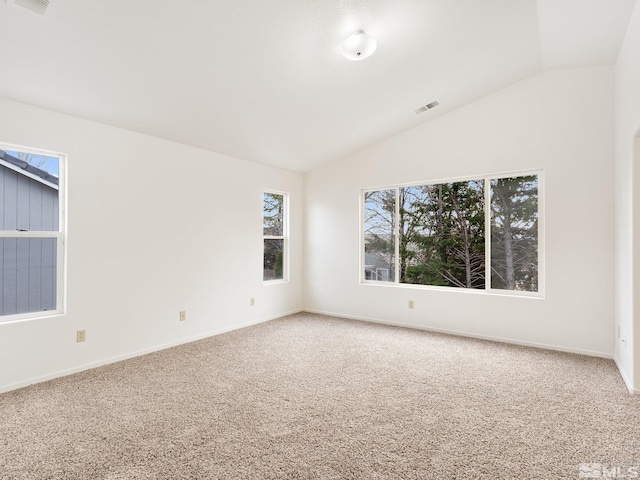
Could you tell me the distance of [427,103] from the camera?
4066 mm

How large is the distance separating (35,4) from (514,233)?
4675 millimetres

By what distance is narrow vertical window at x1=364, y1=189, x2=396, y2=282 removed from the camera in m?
5.09

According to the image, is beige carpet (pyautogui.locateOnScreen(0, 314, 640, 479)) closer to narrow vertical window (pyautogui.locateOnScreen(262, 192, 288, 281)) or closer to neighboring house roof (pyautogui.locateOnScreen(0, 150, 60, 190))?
neighboring house roof (pyautogui.locateOnScreen(0, 150, 60, 190))

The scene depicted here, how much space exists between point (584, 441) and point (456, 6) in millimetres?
3057

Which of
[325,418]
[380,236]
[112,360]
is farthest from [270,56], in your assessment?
[112,360]

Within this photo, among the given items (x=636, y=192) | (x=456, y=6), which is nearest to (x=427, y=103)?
(x=456, y=6)

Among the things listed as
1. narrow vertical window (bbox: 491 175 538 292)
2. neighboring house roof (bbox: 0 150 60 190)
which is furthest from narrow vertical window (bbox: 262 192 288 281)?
narrow vertical window (bbox: 491 175 538 292)

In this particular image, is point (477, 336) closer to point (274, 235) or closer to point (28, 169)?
point (274, 235)

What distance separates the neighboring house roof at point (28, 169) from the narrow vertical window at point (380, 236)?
12.5 feet

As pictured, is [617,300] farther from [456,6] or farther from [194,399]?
[194,399]

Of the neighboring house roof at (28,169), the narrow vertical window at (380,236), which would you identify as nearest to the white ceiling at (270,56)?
the neighboring house roof at (28,169)

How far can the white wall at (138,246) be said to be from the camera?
2.96 metres

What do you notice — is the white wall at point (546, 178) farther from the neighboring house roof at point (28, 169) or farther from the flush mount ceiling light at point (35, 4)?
the flush mount ceiling light at point (35, 4)

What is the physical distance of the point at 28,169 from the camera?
2.99 m
